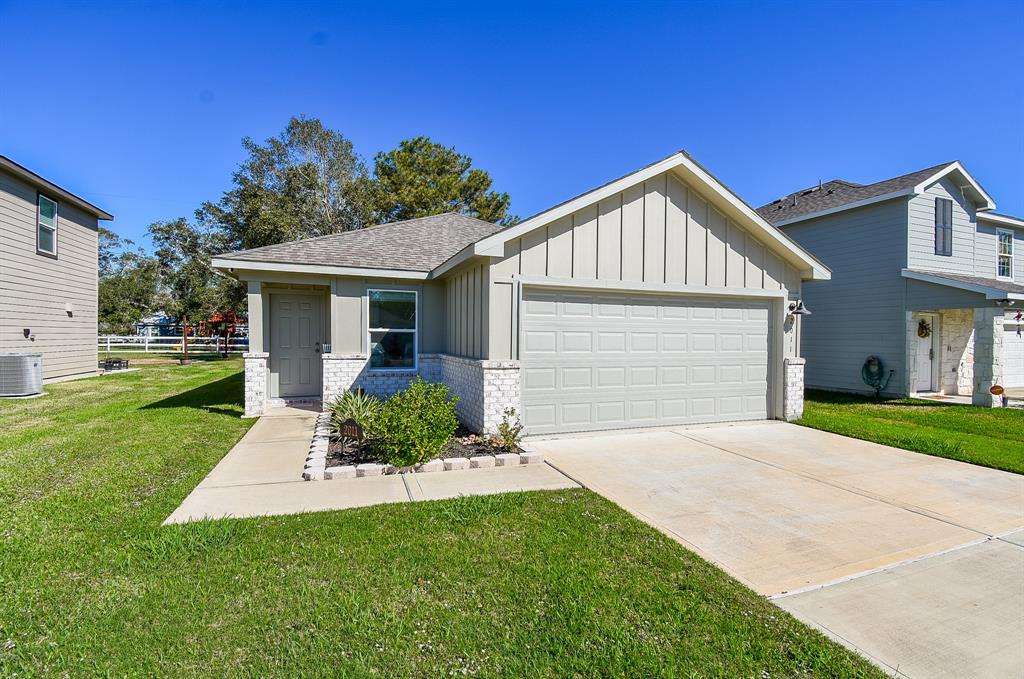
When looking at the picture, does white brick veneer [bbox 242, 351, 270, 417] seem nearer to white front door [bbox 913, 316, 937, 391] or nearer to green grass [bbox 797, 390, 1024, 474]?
green grass [bbox 797, 390, 1024, 474]

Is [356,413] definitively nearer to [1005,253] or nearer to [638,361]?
[638,361]

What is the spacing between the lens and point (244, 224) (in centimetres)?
2628

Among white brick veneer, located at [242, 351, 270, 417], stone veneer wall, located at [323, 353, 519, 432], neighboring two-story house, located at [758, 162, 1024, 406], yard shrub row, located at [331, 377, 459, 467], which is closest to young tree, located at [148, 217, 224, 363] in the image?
white brick veneer, located at [242, 351, 270, 417]

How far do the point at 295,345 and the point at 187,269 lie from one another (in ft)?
88.1

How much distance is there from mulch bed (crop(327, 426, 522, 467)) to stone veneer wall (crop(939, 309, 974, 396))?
14.0 m

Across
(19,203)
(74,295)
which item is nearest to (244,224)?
(74,295)

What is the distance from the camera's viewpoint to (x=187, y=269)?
30922 millimetres

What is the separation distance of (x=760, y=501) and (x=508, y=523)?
8.47 ft

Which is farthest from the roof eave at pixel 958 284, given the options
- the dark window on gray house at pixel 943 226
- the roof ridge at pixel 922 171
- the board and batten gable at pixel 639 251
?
the board and batten gable at pixel 639 251

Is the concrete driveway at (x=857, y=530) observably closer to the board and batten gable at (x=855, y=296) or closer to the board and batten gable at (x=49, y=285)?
the board and batten gable at (x=855, y=296)

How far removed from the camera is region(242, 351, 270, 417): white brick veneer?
8984 millimetres

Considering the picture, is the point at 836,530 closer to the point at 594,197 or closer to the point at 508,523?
the point at 508,523

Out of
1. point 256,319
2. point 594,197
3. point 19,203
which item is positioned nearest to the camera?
point 594,197

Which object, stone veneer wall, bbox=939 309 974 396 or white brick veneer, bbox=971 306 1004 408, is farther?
stone veneer wall, bbox=939 309 974 396
